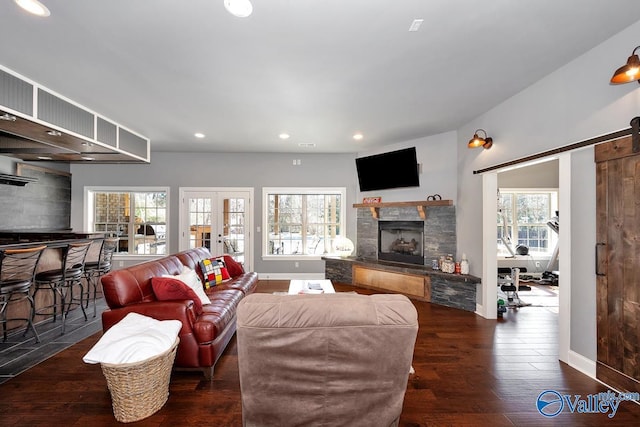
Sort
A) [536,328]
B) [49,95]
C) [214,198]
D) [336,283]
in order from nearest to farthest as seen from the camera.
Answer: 1. [49,95]
2. [536,328]
3. [336,283]
4. [214,198]

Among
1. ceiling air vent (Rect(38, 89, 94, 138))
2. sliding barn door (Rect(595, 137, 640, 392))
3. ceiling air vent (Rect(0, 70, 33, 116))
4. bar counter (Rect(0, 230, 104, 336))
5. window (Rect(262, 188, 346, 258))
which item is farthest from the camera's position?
window (Rect(262, 188, 346, 258))

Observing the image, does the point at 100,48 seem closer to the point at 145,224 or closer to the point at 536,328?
the point at 145,224

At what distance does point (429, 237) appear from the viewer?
4.93 metres

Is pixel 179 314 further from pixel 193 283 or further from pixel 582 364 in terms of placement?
pixel 582 364

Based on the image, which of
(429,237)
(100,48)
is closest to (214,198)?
(100,48)

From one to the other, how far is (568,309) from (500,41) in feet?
8.09

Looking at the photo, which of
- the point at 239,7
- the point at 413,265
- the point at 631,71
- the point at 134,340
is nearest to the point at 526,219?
the point at 413,265

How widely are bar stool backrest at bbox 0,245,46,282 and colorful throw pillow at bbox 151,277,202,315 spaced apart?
143 centimetres

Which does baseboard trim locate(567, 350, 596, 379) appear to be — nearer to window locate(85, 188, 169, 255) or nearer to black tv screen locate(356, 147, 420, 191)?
black tv screen locate(356, 147, 420, 191)

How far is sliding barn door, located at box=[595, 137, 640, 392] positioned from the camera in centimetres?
216

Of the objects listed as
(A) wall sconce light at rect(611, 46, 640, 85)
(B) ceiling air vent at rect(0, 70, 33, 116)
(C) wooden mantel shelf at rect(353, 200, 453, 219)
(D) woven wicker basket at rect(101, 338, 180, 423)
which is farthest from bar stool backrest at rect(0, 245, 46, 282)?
(A) wall sconce light at rect(611, 46, 640, 85)

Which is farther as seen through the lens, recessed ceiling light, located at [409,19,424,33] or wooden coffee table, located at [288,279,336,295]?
wooden coffee table, located at [288,279,336,295]

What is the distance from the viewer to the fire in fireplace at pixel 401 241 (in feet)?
16.8

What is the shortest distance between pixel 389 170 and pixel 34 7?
15.7ft
